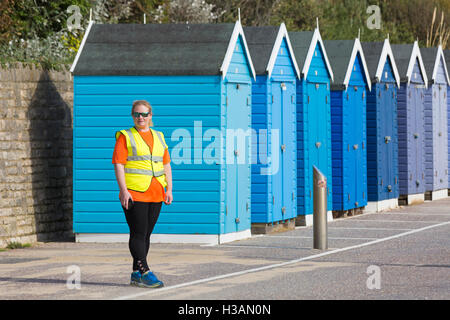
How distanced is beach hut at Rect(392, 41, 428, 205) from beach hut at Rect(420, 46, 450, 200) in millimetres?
336

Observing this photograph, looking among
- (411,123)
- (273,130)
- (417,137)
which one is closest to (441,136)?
(417,137)

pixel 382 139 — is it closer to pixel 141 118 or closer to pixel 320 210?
pixel 320 210

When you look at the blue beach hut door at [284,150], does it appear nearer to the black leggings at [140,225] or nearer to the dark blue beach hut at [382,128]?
the dark blue beach hut at [382,128]

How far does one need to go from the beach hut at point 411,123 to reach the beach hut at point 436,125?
0.34 metres

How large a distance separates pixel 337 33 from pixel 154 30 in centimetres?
2708

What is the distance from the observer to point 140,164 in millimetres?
10188

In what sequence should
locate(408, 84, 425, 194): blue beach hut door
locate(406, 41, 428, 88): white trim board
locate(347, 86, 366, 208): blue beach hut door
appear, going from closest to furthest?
locate(347, 86, 366, 208): blue beach hut door < locate(406, 41, 428, 88): white trim board < locate(408, 84, 425, 194): blue beach hut door

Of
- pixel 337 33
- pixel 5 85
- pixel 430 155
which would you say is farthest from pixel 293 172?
pixel 337 33

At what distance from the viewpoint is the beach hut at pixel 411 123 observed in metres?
23.4

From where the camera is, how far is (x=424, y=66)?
999 inches

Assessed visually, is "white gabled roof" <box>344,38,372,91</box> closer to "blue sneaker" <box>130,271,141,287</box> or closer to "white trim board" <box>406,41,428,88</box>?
"white trim board" <box>406,41,428,88</box>

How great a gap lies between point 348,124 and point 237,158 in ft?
17.7

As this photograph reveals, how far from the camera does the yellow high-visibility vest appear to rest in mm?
10133

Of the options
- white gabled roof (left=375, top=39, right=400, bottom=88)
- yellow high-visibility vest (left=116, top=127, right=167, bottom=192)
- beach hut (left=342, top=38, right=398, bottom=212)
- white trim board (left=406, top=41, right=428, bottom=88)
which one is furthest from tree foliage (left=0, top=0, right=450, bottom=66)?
yellow high-visibility vest (left=116, top=127, right=167, bottom=192)
